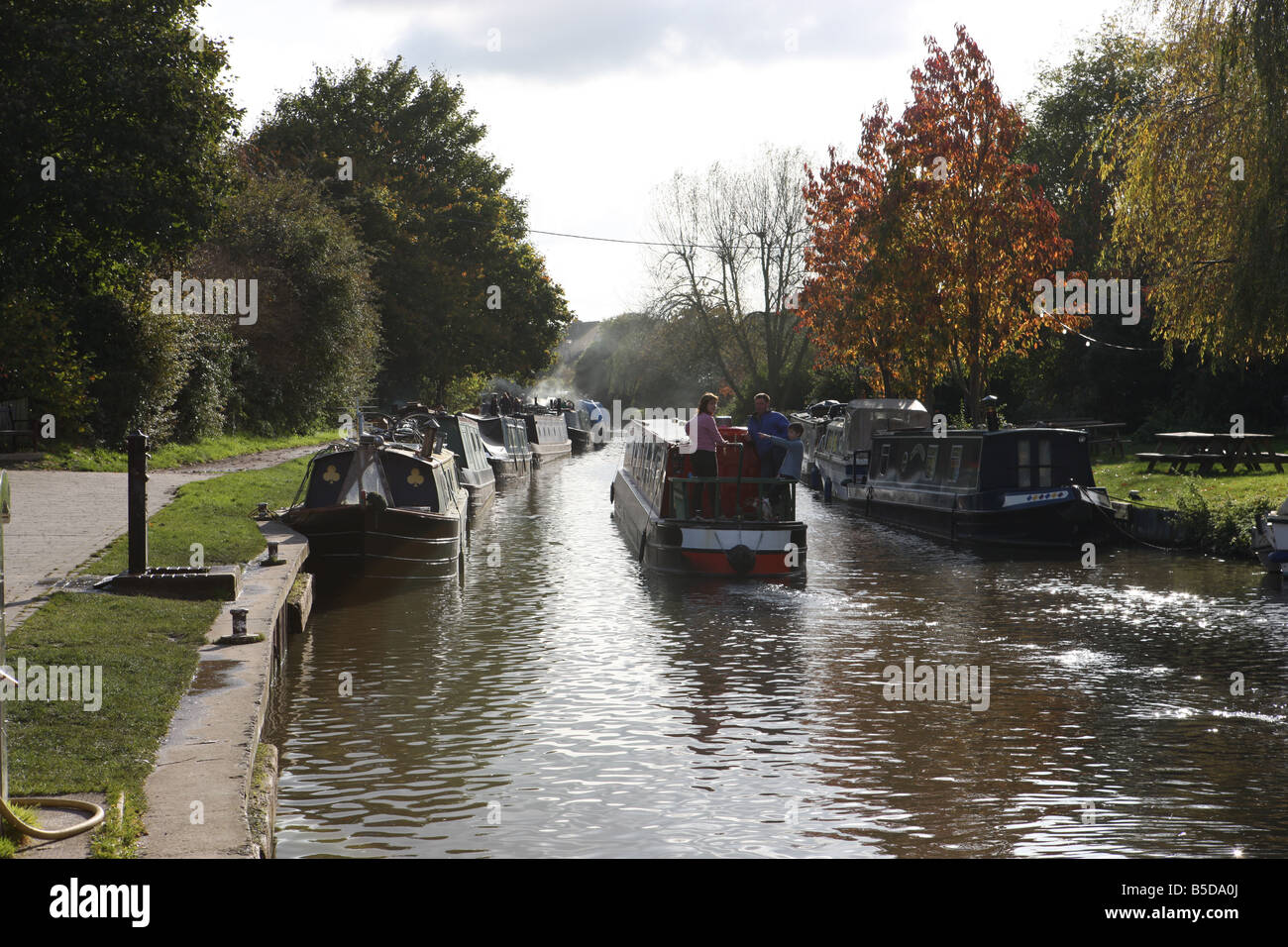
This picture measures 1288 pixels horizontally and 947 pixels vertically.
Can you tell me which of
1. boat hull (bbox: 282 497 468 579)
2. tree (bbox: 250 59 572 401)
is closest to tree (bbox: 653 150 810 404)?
tree (bbox: 250 59 572 401)

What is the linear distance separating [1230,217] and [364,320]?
2902 cm

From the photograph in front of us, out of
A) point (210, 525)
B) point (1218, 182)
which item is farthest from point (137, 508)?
point (1218, 182)

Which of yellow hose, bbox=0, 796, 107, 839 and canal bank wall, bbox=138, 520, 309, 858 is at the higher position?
yellow hose, bbox=0, 796, 107, 839

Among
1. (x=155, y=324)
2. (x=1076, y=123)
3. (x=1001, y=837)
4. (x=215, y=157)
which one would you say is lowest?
(x=1001, y=837)

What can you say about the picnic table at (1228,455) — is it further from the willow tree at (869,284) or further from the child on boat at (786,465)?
the child on boat at (786,465)

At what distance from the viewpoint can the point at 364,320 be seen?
133 feet

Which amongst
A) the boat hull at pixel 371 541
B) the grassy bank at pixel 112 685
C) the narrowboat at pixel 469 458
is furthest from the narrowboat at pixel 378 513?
the narrowboat at pixel 469 458

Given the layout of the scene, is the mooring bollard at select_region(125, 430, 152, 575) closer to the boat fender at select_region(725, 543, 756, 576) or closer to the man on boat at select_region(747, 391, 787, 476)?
the boat fender at select_region(725, 543, 756, 576)

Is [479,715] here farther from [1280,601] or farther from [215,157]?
[215,157]

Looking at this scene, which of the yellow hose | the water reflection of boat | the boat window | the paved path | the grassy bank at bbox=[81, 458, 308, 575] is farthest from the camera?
the boat window

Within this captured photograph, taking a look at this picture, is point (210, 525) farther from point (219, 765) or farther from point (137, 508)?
point (219, 765)

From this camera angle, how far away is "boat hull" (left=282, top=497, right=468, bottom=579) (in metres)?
15.9

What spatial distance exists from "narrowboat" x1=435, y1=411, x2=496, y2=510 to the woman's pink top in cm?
1041
